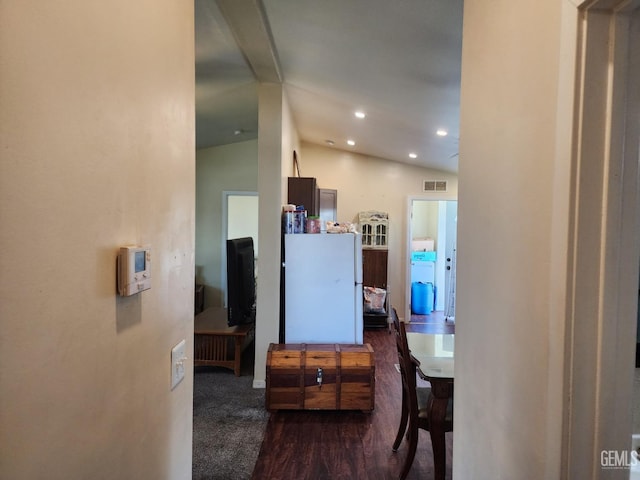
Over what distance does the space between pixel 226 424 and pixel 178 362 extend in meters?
1.91

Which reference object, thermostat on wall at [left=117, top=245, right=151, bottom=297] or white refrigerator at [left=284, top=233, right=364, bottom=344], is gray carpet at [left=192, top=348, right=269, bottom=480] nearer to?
white refrigerator at [left=284, top=233, right=364, bottom=344]

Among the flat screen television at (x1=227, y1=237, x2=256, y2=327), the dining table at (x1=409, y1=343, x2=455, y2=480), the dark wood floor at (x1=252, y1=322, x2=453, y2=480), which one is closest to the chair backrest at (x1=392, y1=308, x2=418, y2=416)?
the dining table at (x1=409, y1=343, x2=455, y2=480)

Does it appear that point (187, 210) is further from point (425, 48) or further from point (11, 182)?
point (425, 48)

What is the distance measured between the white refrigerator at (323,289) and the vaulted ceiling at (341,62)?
1.27 meters

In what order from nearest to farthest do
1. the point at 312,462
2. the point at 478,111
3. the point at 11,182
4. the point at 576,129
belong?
1. the point at 11,182
2. the point at 576,129
3. the point at 478,111
4. the point at 312,462

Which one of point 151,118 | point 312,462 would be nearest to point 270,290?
point 312,462

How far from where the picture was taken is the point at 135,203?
822mm

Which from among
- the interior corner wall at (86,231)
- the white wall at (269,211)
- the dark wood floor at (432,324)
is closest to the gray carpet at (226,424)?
the white wall at (269,211)

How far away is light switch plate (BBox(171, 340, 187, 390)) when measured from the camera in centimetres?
106

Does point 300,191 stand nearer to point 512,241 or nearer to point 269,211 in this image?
point 269,211

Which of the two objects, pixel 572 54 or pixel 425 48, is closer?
pixel 572 54

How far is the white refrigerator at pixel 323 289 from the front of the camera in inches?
125

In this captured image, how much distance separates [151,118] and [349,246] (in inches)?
94.7

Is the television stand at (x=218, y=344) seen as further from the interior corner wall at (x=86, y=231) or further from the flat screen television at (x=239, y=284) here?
the interior corner wall at (x=86, y=231)
